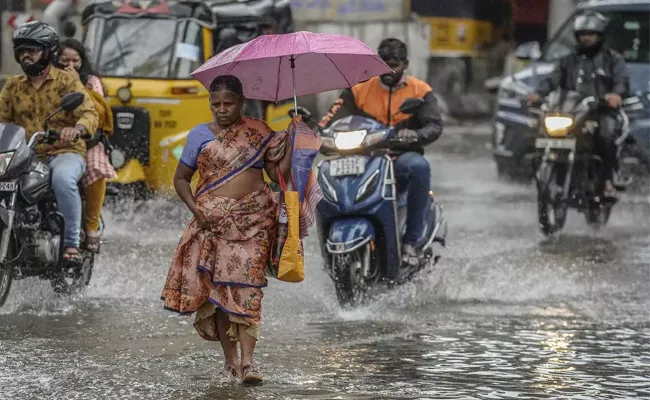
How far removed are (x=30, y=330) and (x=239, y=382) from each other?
184cm

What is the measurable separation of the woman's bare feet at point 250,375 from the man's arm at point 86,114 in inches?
103

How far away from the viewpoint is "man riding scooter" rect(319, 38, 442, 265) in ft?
32.4

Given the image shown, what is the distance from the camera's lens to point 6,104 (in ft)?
31.3

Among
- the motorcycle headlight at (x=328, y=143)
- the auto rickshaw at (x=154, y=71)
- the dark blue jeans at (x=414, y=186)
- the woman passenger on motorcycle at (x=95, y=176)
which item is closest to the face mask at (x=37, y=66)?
the woman passenger on motorcycle at (x=95, y=176)

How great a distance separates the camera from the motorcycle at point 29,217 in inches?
352

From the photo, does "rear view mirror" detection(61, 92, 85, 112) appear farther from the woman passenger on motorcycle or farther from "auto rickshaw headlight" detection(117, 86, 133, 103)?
"auto rickshaw headlight" detection(117, 86, 133, 103)

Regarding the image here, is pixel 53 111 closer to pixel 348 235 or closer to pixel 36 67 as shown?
pixel 36 67

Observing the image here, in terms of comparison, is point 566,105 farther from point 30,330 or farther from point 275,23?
point 30,330

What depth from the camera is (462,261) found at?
39.0 feet

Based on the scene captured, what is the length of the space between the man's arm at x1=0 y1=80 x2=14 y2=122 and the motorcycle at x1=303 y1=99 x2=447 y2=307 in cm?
182

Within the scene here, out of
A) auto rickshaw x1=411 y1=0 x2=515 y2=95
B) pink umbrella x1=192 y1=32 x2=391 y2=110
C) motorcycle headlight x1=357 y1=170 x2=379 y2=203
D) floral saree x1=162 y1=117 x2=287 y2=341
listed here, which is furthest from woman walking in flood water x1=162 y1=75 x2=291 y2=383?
auto rickshaw x1=411 y1=0 x2=515 y2=95

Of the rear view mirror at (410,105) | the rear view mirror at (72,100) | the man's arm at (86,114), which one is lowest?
the man's arm at (86,114)

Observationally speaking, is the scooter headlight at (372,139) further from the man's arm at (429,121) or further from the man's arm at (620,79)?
the man's arm at (620,79)

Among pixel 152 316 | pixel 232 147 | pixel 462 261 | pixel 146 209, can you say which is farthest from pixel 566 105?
pixel 232 147
